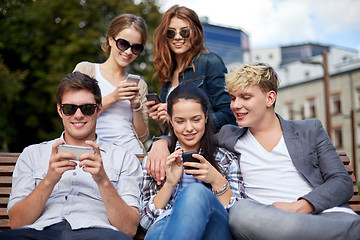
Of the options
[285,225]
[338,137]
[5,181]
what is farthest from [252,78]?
[338,137]

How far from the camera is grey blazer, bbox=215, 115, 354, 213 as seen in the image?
3228 mm

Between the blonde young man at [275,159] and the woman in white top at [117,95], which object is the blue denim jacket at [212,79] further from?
the woman in white top at [117,95]

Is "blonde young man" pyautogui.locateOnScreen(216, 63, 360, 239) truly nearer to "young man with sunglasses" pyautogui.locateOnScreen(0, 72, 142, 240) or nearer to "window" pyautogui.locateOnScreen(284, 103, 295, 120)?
"young man with sunglasses" pyautogui.locateOnScreen(0, 72, 142, 240)

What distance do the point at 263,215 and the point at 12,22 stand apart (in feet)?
70.8

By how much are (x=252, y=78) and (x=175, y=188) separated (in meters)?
1.13

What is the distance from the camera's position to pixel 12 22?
2159 centimetres

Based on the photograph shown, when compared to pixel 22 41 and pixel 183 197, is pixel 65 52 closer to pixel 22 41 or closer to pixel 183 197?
pixel 22 41

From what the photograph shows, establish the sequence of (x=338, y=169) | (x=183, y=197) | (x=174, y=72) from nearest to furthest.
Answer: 1. (x=183, y=197)
2. (x=338, y=169)
3. (x=174, y=72)

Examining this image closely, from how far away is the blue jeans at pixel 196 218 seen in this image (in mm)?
2602

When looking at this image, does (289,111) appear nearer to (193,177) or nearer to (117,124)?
(117,124)

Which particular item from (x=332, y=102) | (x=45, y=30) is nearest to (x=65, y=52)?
(x=45, y=30)

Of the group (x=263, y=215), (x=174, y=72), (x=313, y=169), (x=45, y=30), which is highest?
(x=45, y=30)

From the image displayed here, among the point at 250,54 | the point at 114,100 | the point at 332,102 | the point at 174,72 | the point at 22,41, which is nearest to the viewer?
the point at 114,100

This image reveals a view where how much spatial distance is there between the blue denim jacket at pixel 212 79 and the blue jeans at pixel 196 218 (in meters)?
1.46
